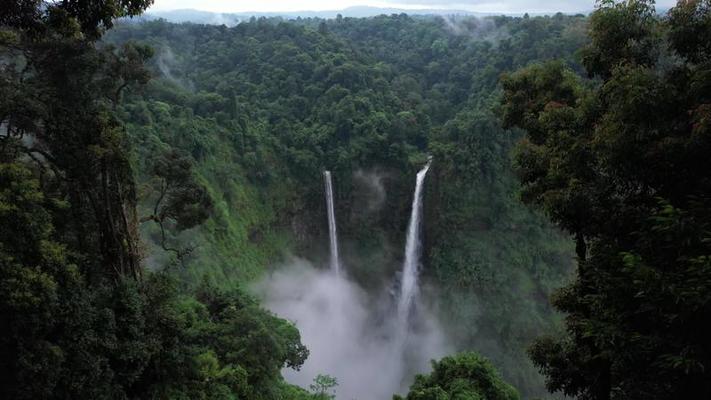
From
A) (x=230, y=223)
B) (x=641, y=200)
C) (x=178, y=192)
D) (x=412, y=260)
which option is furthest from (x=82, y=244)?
(x=412, y=260)

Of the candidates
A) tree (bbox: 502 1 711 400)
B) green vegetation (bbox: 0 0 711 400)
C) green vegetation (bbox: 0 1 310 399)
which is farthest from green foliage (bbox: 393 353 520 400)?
tree (bbox: 502 1 711 400)

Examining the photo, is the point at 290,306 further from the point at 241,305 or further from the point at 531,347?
the point at 531,347

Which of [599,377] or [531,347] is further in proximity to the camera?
[531,347]

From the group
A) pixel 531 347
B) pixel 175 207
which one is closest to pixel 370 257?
pixel 175 207

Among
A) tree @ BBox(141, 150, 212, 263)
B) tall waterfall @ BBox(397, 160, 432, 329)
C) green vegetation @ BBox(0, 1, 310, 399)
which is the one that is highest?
tall waterfall @ BBox(397, 160, 432, 329)

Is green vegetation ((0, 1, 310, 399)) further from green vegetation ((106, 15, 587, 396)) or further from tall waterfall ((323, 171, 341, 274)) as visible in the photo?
tall waterfall ((323, 171, 341, 274))

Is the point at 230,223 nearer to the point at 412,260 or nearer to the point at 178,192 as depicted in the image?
the point at 412,260

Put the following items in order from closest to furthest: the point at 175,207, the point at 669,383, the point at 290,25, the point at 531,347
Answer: the point at 669,383, the point at 531,347, the point at 175,207, the point at 290,25
